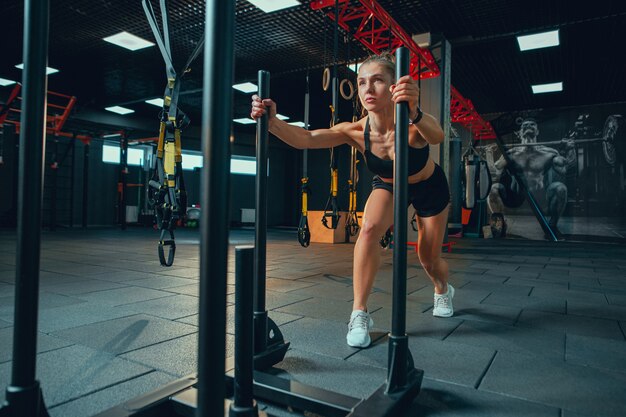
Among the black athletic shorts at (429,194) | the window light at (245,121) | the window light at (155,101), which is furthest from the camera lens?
the window light at (245,121)

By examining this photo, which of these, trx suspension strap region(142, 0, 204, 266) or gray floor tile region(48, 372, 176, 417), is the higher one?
trx suspension strap region(142, 0, 204, 266)

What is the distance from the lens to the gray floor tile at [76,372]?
50.6 inches

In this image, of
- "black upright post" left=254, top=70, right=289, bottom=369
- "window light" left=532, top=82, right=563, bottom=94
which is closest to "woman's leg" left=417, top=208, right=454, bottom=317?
"black upright post" left=254, top=70, right=289, bottom=369

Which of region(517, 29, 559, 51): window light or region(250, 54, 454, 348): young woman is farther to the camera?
region(517, 29, 559, 51): window light

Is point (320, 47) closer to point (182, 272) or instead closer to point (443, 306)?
point (182, 272)

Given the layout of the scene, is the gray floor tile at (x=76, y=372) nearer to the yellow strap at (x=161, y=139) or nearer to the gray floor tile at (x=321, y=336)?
the gray floor tile at (x=321, y=336)

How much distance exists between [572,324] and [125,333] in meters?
2.32

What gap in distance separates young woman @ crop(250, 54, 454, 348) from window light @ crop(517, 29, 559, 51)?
589 centimetres

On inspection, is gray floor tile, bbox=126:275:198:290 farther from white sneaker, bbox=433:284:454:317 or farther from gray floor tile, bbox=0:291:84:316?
white sneaker, bbox=433:284:454:317

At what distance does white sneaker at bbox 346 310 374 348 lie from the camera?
178 cm

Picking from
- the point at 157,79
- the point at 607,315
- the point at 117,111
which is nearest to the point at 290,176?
the point at 117,111

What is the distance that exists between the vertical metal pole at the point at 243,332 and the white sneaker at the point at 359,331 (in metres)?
0.96

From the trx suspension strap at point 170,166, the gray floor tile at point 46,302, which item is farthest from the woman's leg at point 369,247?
the gray floor tile at point 46,302

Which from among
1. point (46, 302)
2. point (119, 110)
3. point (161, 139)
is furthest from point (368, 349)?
point (119, 110)
